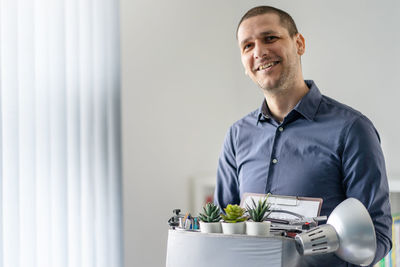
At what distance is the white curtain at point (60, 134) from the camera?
1.71 meters

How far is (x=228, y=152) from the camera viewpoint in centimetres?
153

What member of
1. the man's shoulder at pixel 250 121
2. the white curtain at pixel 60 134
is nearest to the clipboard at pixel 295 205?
the man's shoulder at pixel 250 121

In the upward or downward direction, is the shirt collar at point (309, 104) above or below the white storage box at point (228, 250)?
above

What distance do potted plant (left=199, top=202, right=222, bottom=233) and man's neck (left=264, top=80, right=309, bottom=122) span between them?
453mm

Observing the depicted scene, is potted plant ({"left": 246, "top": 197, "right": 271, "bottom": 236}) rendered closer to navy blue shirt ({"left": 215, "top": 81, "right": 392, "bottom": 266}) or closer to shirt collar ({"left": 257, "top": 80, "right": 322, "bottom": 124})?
navy blue shirt ({"left": 215, "top": 81, "right": 392, "bottom": 266})

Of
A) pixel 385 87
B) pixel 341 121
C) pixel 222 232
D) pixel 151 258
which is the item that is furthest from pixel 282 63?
pixel 151 258

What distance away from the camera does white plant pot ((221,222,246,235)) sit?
1.00 meters

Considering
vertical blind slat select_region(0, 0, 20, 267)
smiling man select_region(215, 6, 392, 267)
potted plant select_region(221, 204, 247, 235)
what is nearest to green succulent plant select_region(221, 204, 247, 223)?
potted plant select_region(221, 204, 247, 235)

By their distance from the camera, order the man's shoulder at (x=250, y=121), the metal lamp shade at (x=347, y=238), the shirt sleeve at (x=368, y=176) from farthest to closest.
Result: the man's shoulder at (x=250, y=121) → the shirt sleeve at (x=368, y=176) → the metal lamp shade at (x=347, y=238)

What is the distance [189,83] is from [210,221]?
1464mm

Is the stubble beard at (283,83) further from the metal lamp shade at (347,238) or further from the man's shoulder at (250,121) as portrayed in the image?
the metal lamp shade at (347,238)

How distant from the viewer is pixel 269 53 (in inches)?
51.9

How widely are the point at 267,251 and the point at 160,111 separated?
55.0 inches

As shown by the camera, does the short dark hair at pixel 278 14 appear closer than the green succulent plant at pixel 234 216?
No
